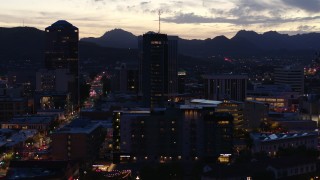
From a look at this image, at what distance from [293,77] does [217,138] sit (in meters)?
31.1

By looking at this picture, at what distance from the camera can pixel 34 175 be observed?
46.6ft

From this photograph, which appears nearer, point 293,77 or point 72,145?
point 72,145

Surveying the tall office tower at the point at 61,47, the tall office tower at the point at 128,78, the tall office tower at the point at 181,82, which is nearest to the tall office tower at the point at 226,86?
the tall office tower at the point at 181,82

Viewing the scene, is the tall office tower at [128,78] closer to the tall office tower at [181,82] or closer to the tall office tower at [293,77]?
the tall office tower at [181,82]

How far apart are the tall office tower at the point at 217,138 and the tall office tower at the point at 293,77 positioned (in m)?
28.5

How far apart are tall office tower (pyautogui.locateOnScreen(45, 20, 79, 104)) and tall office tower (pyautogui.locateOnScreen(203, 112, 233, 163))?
131ft

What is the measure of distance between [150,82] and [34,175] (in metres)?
23.8

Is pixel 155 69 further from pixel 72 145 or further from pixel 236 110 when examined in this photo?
pixel 72 145

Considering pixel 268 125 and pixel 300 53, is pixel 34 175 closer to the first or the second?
pixel 268 125

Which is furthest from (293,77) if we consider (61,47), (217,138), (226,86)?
(217,138)

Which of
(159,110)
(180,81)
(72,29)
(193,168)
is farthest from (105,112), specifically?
(72,29)

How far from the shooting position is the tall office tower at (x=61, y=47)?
188ft

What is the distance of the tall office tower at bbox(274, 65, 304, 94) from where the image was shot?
4631 cm

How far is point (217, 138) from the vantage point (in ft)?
57.9
